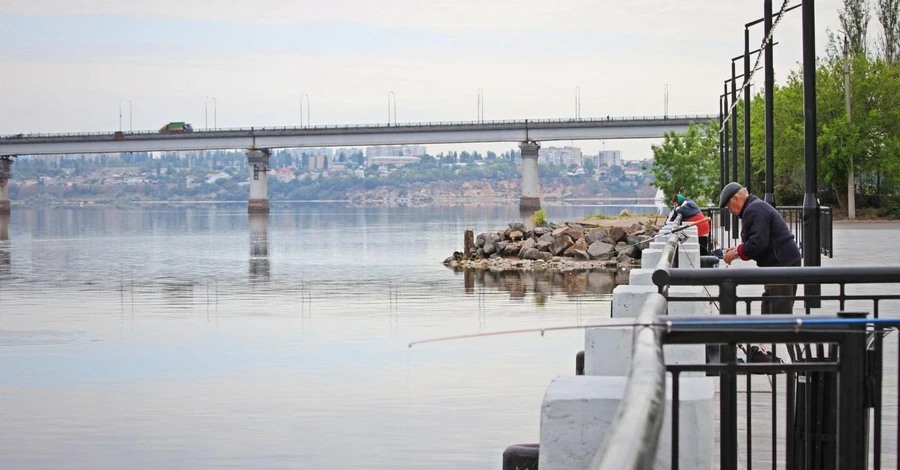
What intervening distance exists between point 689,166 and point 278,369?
68.1 metres

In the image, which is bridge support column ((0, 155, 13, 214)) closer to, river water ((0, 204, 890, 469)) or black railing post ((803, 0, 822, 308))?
river water ((0, 204, 890, 469))

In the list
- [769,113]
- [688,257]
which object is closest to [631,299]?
[688,257]

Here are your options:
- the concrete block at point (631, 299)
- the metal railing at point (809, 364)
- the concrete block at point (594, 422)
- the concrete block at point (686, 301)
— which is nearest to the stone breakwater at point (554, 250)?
the concrete block at point (686, 301)

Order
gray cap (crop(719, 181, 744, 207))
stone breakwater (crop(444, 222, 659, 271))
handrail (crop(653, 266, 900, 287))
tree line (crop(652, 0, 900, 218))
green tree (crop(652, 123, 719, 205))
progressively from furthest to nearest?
green tree (crop(652, 123, 719, 205)) < tree line (crop(652, 0, 900, 218)) < stone breakwater (crop(444, 222, 659, 271)) < gray cap (crop(719, 181, 744, 207)) < handrail (crop(653, 266, 900, 287))

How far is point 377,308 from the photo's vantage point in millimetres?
34031

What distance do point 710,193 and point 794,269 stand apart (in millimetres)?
77770

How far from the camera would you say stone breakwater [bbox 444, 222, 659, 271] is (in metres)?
51.3

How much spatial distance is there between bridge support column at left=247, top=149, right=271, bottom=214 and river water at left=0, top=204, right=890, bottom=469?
322 feet

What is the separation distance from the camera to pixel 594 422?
4.69 metres

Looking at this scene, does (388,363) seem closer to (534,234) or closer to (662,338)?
(662,338)

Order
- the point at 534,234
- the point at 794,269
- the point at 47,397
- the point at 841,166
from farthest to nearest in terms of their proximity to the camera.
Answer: the point at 841,166 → the point at 534,234 → the point at 47,397 → the point at 794,269

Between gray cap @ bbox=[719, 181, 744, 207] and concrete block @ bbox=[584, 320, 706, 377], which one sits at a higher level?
gray cap @ bbox=[719, 181, 744, 207]

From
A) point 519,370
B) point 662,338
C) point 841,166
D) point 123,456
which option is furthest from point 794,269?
point 841,166

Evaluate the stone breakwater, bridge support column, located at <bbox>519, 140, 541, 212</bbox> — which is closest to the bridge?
bridge support column, located at <bbox>519, 140, 541, 212</bbox>
